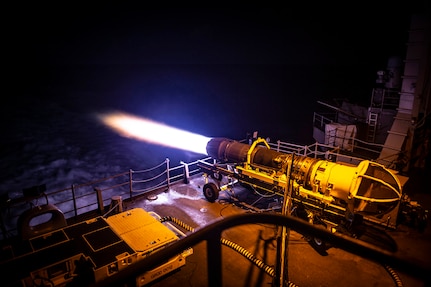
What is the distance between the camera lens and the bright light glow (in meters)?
Result: 42.4

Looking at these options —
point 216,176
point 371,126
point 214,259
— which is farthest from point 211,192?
point 371,126

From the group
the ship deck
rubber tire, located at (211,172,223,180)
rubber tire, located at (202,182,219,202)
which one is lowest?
the ship deck

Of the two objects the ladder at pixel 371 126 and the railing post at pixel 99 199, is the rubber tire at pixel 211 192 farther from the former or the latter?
the ladder at pixel 371 126

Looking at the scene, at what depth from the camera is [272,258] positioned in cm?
888

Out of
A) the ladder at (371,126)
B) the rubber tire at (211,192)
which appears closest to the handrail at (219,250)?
the rubber tire at (211,192)

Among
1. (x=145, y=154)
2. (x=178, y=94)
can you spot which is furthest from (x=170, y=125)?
(x=178, y=94)

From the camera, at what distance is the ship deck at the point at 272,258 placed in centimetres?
798

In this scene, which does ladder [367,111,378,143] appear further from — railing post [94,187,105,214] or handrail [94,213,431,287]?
handrail [94,213,431,287]

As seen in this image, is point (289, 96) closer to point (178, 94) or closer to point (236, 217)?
point (178, 94)

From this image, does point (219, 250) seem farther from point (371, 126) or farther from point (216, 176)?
point (371, 126)

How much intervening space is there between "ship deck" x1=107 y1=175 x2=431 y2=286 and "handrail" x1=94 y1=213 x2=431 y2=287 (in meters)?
5.67

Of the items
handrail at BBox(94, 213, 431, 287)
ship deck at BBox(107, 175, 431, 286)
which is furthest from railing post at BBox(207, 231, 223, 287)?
ship deck at BBox(107, 175, 431, 286)

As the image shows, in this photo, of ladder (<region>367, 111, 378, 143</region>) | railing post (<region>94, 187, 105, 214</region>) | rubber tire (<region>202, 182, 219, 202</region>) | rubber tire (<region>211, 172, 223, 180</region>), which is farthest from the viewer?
ladder (<region>367, 111, 378, 143</region>)

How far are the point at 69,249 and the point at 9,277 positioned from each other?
1258 millimetres
